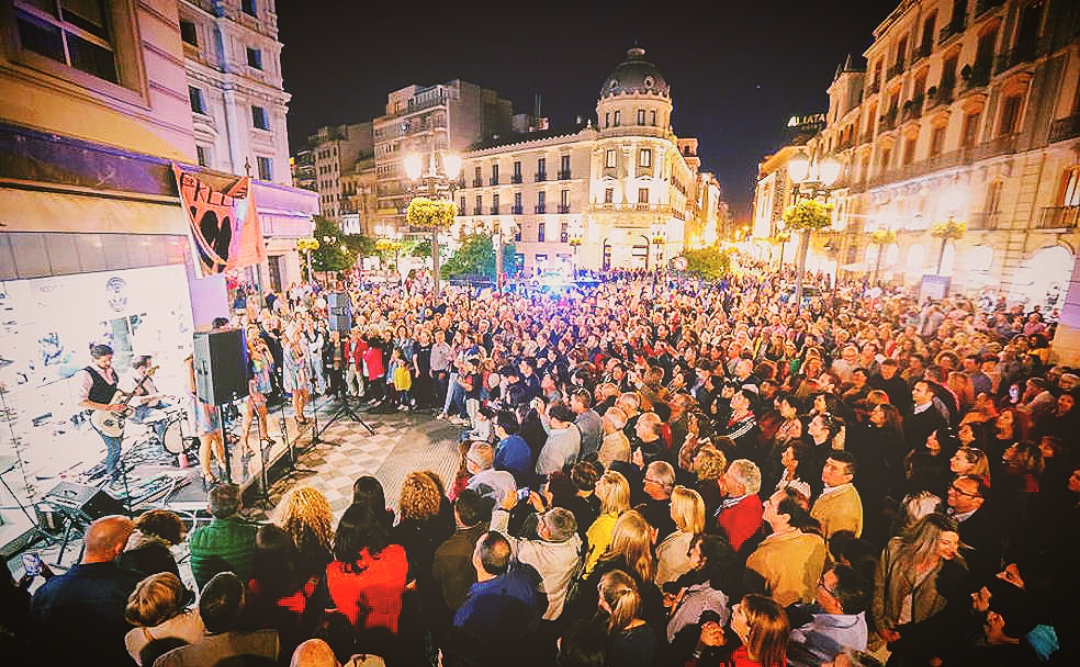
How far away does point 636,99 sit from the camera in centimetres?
3572

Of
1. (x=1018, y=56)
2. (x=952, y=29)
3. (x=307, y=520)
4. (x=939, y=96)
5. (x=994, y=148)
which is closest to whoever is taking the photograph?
(x=307, y=520)

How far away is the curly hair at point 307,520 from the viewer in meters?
3.07

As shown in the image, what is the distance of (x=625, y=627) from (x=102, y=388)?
6.43 metres

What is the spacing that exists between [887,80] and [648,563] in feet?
121

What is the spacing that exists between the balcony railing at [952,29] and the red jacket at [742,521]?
28969mm

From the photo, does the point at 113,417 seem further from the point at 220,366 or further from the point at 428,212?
the point at 428,212

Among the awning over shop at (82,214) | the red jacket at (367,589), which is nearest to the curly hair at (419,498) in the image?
the red jacket at (367,589)

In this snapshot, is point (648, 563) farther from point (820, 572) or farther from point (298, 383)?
point (298, 383)

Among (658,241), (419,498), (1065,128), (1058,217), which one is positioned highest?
(1065,128)

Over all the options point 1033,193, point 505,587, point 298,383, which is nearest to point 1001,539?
point 505,587

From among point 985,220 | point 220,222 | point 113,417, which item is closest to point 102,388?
point 113,417

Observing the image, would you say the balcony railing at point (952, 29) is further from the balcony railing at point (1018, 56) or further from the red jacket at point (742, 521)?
the red jacket at point (742, 521)

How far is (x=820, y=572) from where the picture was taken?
2889 millimetres

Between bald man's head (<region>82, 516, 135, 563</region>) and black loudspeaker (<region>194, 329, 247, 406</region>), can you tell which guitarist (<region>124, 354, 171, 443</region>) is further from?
bald man's head (<region>82, 516, 135, 563</region>)
